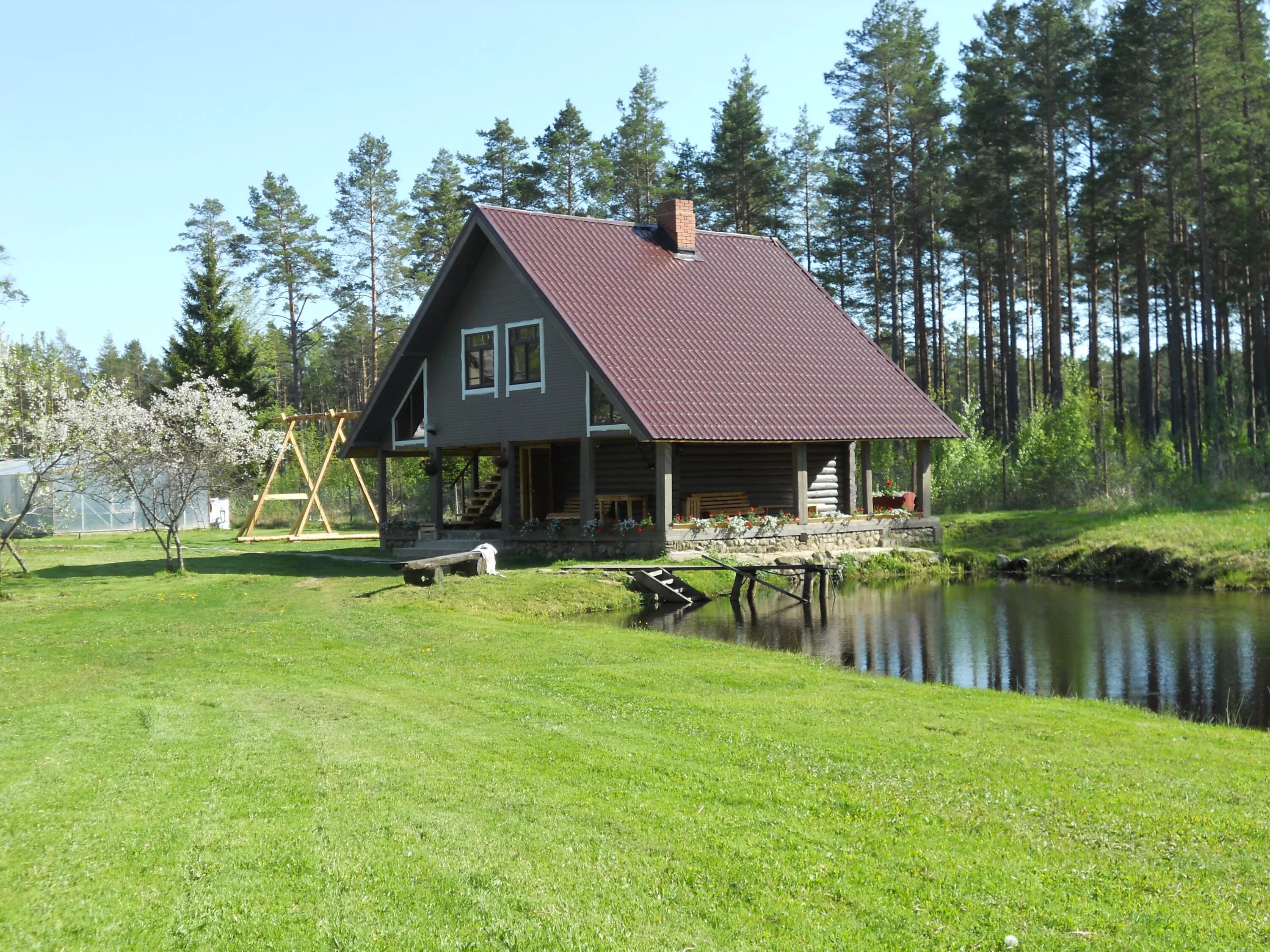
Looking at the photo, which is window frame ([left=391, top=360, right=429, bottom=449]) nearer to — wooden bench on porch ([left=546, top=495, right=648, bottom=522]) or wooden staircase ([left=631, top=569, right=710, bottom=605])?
wooden bench on porch ([left=546, top=495, right=648, bottom=522])

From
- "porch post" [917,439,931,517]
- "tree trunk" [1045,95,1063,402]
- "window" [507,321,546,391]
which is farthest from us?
"tree trunk" [1045,95,1063,402]

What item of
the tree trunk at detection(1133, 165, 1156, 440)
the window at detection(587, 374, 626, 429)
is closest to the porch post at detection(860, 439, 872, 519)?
the window at detection(587, 374, 626, 429)

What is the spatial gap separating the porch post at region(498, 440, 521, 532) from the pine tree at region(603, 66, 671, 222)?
2568 centimetres

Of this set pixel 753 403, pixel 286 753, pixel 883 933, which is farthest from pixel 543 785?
pixel 753 403

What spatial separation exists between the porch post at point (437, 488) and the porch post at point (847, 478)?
979cm

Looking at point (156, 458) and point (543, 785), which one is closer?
point (543, 785)

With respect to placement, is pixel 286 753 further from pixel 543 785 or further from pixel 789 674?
pixel 789 674

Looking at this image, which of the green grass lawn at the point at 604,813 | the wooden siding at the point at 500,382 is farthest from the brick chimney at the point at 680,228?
the green grass lawn at the point at 604,813

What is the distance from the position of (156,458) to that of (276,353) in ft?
219

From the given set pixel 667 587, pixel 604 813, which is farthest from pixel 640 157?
pixel 604 813

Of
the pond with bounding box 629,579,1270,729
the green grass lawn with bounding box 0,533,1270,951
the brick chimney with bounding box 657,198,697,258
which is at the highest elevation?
the brick chimney with bounding box 657,198,697,258

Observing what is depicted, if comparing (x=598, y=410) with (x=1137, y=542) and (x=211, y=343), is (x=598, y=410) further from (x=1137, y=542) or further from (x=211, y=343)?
(x=211, y=343)

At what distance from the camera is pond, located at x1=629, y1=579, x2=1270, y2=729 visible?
13.2m

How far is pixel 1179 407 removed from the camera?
168ft
